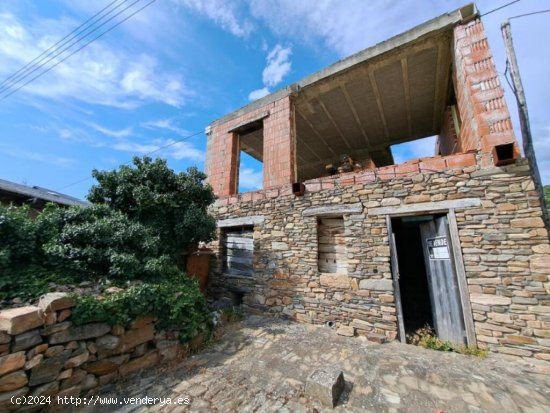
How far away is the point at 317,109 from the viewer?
728 centimetres

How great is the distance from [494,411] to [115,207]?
22.2 feet

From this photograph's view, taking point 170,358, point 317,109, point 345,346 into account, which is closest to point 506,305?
point 345,346

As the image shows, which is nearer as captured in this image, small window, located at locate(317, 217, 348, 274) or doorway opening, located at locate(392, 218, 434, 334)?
small window, located at locate(317, 217, 348, 274)

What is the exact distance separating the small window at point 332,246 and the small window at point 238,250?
76.5 inches

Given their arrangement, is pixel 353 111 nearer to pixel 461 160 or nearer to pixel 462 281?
pixel 461 160

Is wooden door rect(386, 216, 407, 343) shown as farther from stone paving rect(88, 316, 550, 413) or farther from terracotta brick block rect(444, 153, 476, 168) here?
terracotta brick block rect(444, 153, 476, 168)

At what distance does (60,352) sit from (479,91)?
296 inches

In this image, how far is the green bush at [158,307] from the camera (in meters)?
3.11

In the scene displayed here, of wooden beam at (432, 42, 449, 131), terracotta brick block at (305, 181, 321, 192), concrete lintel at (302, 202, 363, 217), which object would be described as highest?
wooden beam at (432, 42, 449, 131)

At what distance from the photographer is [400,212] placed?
180 inches

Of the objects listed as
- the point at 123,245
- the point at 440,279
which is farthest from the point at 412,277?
the point at 123,245

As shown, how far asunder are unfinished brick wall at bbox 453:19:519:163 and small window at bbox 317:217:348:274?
9.72 feet

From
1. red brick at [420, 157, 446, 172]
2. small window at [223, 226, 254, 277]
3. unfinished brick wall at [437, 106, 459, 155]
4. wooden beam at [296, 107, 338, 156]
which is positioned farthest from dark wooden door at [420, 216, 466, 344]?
wooden beam at [296, 107, 338, 156]

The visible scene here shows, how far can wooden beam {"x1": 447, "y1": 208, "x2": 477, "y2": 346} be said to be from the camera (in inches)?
149
